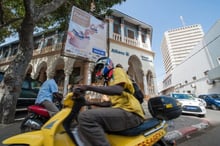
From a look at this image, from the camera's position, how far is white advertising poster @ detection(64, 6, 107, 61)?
708 cm

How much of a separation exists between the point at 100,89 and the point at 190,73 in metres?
32.0

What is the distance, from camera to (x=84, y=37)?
7.64 metres

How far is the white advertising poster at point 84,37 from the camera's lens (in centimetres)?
708

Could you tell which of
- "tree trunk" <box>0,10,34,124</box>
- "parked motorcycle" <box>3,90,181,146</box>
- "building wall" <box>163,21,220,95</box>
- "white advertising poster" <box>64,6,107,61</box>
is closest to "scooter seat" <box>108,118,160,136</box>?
"parked motorcycle" <box>3,90,181,146</box>

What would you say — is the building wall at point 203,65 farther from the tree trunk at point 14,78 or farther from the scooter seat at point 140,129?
the scooter seat at point 140,129

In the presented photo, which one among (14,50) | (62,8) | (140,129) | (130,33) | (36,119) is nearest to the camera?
(140,129)

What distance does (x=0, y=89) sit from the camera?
18.3 feet

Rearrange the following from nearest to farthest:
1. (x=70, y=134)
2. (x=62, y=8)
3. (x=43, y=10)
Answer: (x=70, y=134), (x=43, y=10), (x=62, y=8)

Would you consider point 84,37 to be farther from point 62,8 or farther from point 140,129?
point 140,129

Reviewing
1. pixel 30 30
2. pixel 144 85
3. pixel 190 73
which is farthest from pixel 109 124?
pixel 190 73

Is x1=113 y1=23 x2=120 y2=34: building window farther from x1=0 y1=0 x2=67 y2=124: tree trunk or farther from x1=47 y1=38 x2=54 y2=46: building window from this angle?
x1=0 y1=0 x2=67 y2=124: tree trunk

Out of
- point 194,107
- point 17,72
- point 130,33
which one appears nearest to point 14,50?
point 130,33

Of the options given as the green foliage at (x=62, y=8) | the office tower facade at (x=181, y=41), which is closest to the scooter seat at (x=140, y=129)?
the green foliage at (x=62, y=8)

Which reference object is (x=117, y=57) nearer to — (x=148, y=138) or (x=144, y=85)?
(x=144, y=85)
